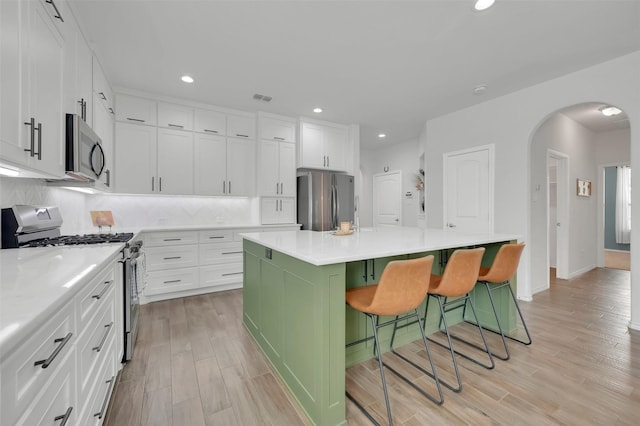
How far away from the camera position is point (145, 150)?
3.65 meters

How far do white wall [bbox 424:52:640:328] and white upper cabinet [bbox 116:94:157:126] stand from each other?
439cm

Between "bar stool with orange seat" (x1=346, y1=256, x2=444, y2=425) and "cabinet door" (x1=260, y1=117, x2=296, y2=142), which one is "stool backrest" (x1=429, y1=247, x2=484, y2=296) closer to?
"bar stool with orange seat" (x1=346, y1=256, x2=444, y2=425)

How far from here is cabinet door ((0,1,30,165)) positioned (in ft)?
3.87

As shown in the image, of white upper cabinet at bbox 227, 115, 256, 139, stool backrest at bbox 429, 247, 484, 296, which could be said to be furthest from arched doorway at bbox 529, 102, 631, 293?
white upper cabinet at bbox 227, 115, 256, 139

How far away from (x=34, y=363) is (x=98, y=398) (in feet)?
2.69

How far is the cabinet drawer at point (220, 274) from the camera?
12.4 ft

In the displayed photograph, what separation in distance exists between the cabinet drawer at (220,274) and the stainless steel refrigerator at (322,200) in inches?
52.5

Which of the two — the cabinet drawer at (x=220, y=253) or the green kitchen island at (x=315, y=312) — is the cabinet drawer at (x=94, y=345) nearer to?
the green kitchen island at (x=315, y=312)

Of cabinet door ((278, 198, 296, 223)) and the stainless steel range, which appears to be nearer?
the stainless steel range

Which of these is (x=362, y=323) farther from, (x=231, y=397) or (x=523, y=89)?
(x=523, y=89)

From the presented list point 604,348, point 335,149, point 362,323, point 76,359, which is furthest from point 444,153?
point 76,359

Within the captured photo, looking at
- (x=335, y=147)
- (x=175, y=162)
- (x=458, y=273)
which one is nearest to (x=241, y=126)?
(x=175, y=162)

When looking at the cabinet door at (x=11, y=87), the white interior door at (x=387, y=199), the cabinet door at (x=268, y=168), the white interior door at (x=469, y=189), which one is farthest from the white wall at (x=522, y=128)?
the cabinet door at (x=11, y=87)

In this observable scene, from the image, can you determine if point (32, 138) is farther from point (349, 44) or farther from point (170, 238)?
point (349, 44)
